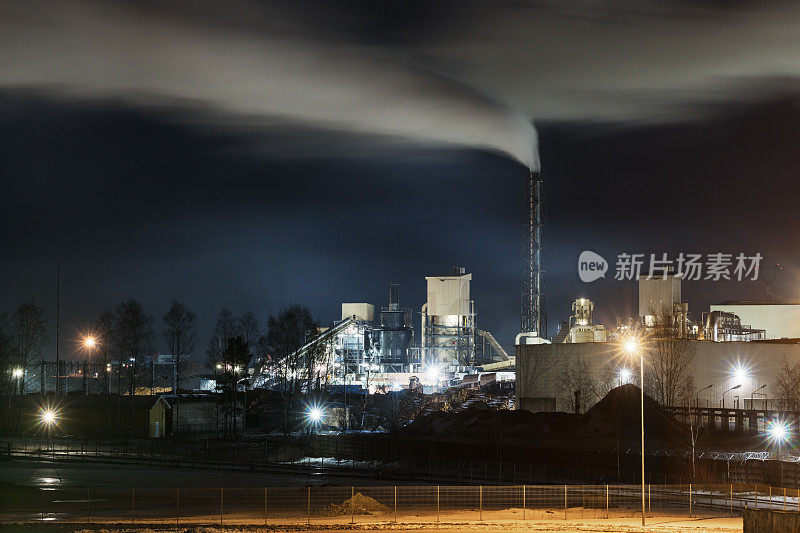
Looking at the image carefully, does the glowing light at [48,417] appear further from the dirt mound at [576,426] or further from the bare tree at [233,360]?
the dirt mound at [576,426]

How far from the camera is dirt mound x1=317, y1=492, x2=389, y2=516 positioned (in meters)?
35.3

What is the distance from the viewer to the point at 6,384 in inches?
3661

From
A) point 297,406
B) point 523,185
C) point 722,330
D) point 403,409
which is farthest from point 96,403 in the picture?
point 722,330

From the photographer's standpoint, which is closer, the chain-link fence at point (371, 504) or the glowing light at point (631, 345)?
the chain-link fence at point (371, 504)

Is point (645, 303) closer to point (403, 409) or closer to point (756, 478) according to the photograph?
point (403, 409)

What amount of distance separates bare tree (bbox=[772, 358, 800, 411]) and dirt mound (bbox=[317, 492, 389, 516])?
42962 millimetres

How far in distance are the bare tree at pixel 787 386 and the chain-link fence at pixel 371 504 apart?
1077 inches

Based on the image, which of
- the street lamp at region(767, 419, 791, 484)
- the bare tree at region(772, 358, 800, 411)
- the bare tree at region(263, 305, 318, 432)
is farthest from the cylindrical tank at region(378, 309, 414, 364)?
the street lamp at region(767, 419, 791, 484)

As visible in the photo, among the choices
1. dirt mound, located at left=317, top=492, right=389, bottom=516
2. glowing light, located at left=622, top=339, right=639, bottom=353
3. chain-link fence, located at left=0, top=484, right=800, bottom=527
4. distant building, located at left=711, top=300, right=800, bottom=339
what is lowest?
chain-link fence, located at left=0, top=484, right=800, bottom=527

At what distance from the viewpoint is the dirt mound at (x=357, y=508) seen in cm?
3531

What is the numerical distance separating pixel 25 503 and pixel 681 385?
2020 inches

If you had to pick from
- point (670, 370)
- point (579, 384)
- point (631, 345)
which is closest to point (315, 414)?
point (579, 384)

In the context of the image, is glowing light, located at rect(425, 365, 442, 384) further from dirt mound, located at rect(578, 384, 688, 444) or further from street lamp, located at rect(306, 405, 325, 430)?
dirt mound, located at rect(578, 384, 688, 444)

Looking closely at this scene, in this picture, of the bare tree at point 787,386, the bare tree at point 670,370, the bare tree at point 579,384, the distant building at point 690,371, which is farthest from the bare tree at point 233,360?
the bare tree at point 787,386
